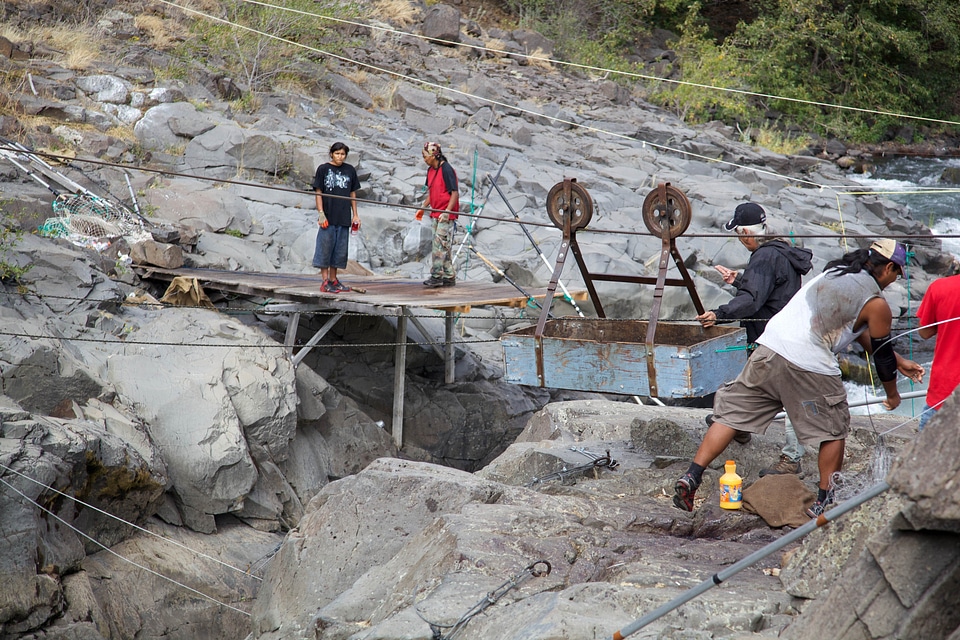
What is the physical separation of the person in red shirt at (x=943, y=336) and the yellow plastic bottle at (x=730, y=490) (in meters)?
0.95

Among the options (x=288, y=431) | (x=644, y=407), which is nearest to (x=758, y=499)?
(x=644, y=407)

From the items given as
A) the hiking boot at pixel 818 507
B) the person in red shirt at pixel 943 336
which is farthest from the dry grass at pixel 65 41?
the person in red shirt at pixel 943 336

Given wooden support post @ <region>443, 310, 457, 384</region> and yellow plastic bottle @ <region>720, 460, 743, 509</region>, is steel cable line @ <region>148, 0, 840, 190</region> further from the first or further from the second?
yellow plastic bottle @ <region>720, 460, 743, 509</region>

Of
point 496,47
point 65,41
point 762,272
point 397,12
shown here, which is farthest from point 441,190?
point 397,12

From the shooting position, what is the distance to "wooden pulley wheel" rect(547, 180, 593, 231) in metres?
5.35

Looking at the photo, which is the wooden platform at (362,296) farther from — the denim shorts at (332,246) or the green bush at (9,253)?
the green bush at (9,253)

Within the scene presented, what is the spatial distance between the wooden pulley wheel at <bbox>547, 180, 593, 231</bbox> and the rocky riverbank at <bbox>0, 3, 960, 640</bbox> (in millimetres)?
225

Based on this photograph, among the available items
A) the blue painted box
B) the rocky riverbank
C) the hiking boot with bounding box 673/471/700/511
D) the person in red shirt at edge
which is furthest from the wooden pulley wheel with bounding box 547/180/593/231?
the person in red shirt at edge

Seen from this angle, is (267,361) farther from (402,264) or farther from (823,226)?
(823,226)

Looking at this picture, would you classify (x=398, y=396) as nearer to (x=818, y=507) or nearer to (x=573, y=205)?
(x=573, y=205)

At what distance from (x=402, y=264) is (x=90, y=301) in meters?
4.58

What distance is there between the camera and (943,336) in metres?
4.31

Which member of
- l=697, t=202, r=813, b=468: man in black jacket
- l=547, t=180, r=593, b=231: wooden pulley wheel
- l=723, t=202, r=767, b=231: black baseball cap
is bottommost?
l=697, t=202, r=813, b=468: man in black jacket

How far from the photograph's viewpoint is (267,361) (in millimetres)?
9133
